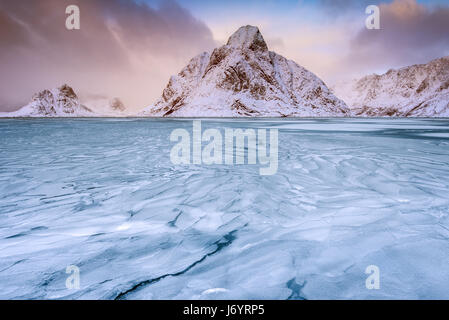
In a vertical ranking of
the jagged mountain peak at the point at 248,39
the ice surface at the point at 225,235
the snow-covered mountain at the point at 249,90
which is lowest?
the ice surface at the point at 225,235

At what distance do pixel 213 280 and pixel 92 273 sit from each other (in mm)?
1174

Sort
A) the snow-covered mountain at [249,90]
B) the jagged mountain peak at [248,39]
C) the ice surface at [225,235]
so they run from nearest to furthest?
the ice surface at [225,235] → the snow-covered mountain at [249,90] → the jagged mountain peak at [248,39]

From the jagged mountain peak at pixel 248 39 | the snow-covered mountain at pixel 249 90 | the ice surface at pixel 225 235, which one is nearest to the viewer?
the ice surface at pixel 225 235

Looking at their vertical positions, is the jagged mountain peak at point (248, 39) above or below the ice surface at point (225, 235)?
above

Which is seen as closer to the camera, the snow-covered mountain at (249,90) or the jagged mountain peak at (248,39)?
the snow-covered mountain at (249,90)

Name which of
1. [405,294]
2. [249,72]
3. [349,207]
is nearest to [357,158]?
[349,207]

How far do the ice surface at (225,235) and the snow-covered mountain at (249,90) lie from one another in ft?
442

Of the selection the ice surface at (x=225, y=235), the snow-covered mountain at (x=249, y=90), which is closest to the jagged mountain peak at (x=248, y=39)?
the snow-covered mountain at (x=249, y=90)

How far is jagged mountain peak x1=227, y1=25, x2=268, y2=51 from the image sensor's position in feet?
619

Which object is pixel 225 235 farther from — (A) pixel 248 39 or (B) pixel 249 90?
(A) pixel 248 39

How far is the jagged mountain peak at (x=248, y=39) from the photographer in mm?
188750

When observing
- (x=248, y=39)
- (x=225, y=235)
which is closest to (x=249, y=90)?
(x=248, y=39)

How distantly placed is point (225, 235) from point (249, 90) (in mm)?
168194

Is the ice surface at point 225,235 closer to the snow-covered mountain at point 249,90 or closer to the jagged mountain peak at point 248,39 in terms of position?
the snow-covered mountain at point 249,90
